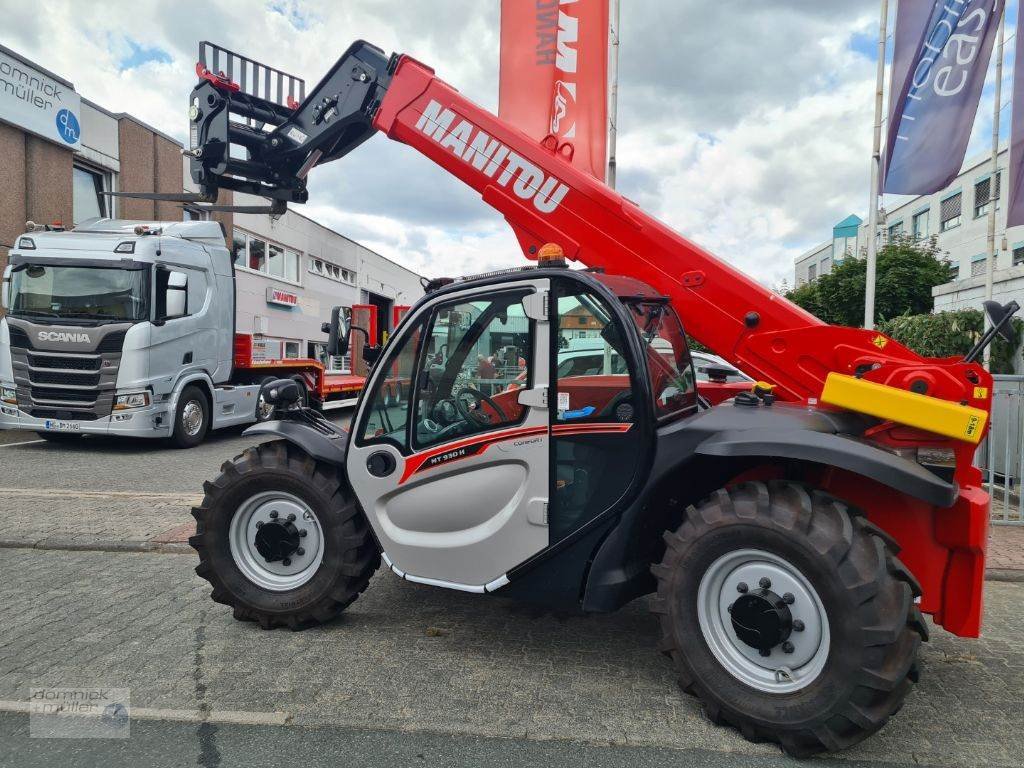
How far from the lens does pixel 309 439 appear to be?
153 inches

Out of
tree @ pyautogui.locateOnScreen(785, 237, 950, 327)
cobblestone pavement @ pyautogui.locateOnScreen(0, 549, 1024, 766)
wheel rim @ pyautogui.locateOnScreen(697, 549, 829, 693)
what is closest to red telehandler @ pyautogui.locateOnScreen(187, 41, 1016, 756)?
wheel rim @ pyautogui.locateOnScreen(697, 549, 829, 693)

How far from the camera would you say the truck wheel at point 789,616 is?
262 cm

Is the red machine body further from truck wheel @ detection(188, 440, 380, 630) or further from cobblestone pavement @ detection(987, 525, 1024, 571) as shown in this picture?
cobblestone pavement @ detection(987, 525, 1024, 571)

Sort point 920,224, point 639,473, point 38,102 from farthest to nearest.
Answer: point 920,224 < point 38,102 < point 639,473

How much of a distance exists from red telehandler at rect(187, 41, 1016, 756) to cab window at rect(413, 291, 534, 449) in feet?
0.04

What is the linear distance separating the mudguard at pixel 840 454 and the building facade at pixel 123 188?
6059 millimetres

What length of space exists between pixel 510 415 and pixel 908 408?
5.90 feet

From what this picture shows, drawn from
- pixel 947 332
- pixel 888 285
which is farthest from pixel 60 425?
pixel 888 285

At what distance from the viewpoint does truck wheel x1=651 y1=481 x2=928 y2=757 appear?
262cm

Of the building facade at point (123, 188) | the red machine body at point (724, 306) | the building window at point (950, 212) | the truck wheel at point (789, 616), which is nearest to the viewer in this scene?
the truck wheel at point (789, 616)

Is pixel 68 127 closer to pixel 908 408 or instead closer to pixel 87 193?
pixel 87 193

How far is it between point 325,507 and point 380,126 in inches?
107

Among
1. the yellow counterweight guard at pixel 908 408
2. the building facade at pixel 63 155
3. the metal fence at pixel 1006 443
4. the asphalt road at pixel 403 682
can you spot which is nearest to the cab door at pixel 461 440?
the asphalt road at pixel 403 682

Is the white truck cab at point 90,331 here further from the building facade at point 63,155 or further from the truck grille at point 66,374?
the building facade at point 63,155
